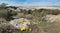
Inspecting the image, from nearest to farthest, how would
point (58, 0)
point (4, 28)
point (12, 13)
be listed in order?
1. point (4, 28)
2. point (12, 13)
3. point (58, 0)

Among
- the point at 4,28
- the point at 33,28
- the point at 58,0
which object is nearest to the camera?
the point at 4,28

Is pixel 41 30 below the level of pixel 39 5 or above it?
above

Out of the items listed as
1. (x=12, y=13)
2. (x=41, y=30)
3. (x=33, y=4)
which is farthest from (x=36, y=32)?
(x=33, y=4)

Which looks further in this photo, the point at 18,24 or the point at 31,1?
the point at 31,1

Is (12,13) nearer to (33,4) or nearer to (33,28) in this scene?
(33,4)

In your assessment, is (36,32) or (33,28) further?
(33,28)

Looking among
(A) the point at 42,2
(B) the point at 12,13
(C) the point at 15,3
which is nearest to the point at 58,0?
(A) the point at 42,2

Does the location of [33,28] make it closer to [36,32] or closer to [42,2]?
[36,32]

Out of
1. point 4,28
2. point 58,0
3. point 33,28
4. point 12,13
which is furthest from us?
point 58,0

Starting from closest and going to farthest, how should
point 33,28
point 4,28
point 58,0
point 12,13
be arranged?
1. point 4,28
2. point 33,28
3. point 12,13
4. point 58,0
